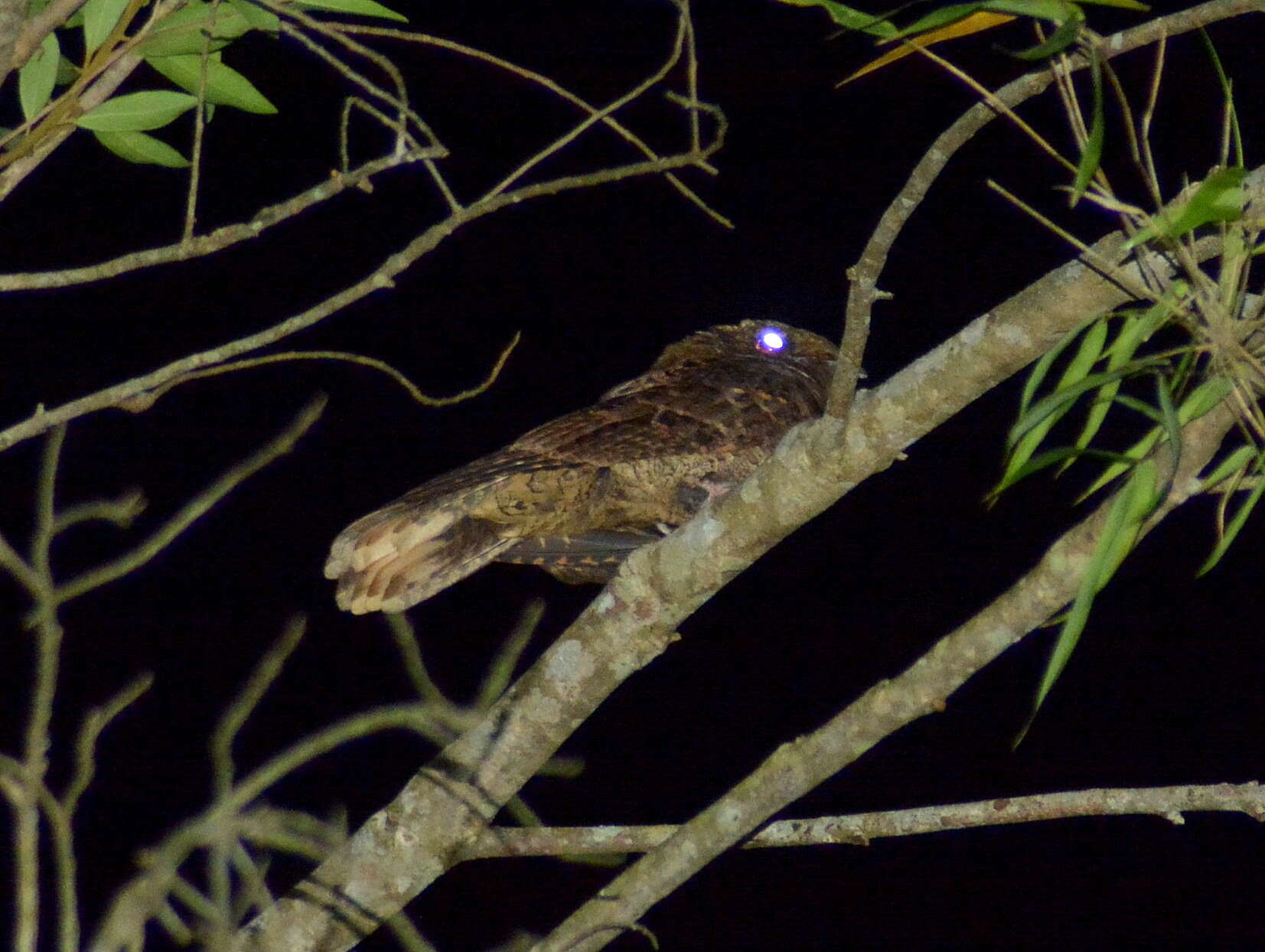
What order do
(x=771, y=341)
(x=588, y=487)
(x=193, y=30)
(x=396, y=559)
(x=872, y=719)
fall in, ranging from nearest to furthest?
(x=193, y=30) → (x=872, y=719) → (x=396, y=559) → (x=588, y=487) → (x=771, y=341)

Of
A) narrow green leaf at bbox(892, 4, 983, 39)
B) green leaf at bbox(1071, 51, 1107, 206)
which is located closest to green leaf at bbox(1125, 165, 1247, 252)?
green leaf at bbox(1071, 51, 1107, 206)

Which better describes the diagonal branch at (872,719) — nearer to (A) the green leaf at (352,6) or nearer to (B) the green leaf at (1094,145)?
(B) the green leaf at (1094,145)

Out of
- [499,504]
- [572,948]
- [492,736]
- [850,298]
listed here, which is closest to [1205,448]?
[850,298]

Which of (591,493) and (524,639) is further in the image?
(591,493)

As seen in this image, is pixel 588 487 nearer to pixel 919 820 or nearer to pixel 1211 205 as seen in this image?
pixel 919 820

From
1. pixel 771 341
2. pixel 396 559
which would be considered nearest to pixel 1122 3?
pixel 396 559

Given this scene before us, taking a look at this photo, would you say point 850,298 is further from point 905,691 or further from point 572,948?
point 572,948
